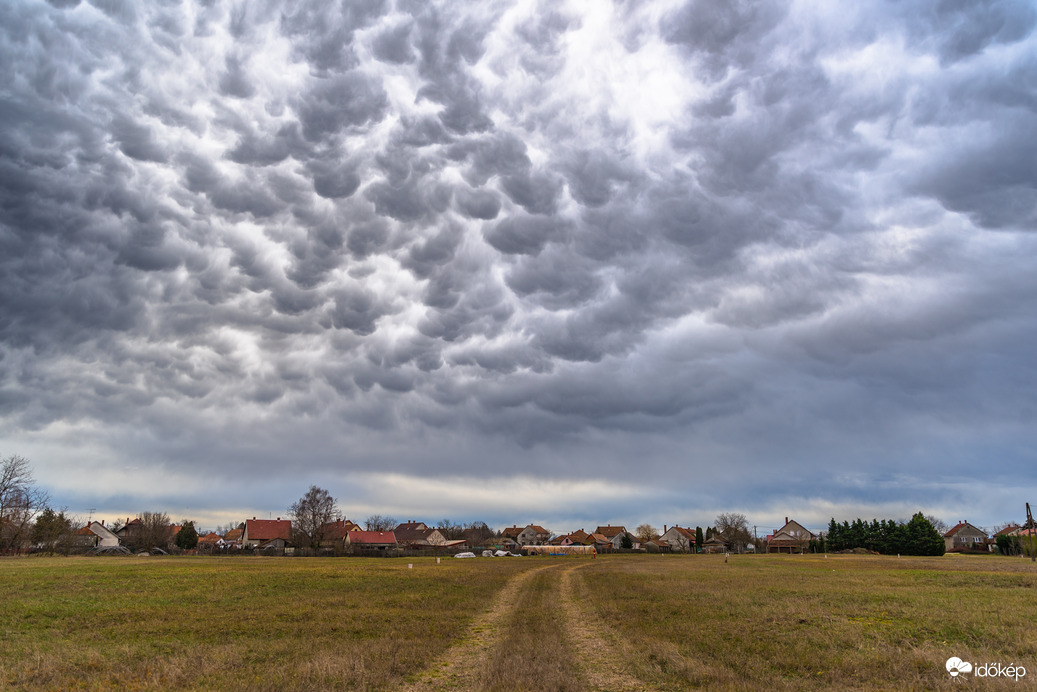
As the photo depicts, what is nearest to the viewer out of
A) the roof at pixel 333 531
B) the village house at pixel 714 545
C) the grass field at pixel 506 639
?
the grass field at pixel 506 639

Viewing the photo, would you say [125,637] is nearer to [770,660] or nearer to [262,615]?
[262,615]

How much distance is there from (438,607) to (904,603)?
20685mm

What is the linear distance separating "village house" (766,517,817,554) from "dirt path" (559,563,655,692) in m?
161

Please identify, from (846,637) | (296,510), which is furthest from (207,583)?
(296,510)

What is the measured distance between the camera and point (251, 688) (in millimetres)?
13203

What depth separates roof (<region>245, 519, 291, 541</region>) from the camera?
159375 millimetres

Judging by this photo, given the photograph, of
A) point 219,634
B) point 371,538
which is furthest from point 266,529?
point 219,634

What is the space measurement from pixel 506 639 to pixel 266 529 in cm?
16251

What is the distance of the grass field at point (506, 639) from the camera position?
14117mm

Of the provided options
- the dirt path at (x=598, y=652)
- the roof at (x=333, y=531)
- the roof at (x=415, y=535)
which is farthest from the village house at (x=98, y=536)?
the dirt path at (x=598, y=652)

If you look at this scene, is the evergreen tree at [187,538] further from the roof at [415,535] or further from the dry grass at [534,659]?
the dry grass at [534,659]

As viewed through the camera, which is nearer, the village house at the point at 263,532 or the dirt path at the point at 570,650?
the dirt path at the point at 570,650

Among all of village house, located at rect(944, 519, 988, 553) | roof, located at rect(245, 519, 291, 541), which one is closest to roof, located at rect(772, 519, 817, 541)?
village house, located at rect(944, 519, 988, 553)

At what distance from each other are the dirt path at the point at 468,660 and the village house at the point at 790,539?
164m
